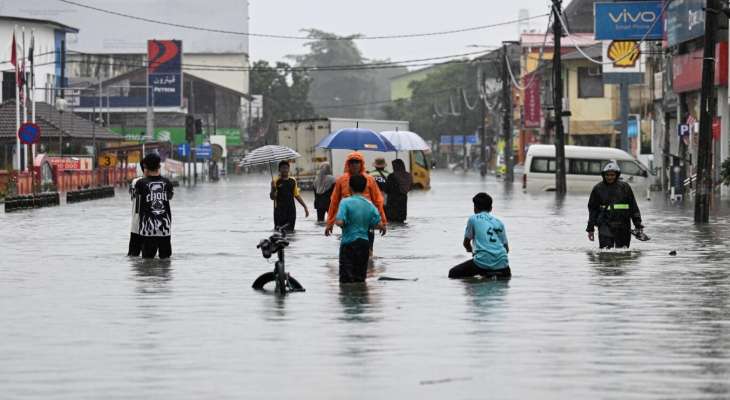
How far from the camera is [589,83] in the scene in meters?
103

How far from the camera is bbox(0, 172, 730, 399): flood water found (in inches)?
411

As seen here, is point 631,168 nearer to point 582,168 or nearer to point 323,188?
point 582,168

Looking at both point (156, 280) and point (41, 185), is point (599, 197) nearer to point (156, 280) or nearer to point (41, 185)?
point (156, 280)

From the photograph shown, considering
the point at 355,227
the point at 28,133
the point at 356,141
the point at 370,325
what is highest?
the point at 28,133

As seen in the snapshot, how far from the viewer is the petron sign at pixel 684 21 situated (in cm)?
5779

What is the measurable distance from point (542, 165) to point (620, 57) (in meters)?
7.89

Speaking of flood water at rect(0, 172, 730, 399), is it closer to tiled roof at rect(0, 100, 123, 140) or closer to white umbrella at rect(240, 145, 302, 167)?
white umbrella at rect(240, 145, 302, 167)

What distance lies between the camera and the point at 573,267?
21.5 m

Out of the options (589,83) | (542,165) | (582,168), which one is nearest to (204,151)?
(589,83)

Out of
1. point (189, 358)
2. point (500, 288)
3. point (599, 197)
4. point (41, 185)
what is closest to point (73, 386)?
point (189, 358)

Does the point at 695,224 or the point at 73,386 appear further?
the point at 695,224

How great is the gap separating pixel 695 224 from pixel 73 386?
25.1 metres

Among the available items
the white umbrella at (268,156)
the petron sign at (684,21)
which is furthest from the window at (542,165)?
the white umbrella at (268,156)

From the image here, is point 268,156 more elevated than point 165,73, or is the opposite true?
point 165,73
